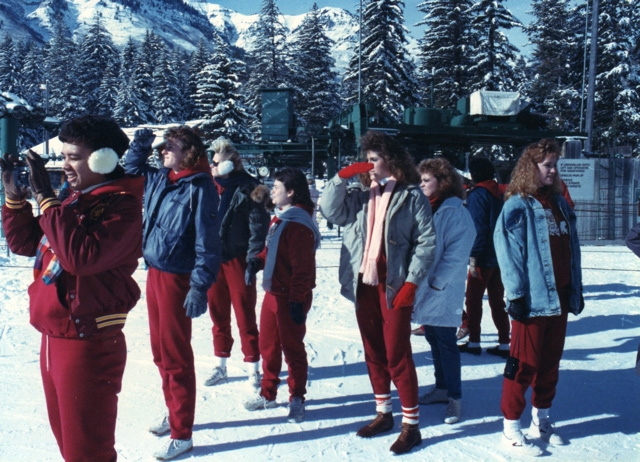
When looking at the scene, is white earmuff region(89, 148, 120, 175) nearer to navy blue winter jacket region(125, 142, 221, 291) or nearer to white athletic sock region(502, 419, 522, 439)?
navy blue winter jacket region(125, 142, 221, 291)

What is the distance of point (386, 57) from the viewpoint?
3528cm

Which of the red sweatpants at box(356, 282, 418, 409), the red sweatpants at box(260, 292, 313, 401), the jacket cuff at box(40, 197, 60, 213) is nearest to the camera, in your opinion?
the jacket cuff at box(40, 197, 60, 213)

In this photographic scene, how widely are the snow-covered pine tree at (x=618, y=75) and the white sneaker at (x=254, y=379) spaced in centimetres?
3048

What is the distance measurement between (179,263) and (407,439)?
5.97 feet

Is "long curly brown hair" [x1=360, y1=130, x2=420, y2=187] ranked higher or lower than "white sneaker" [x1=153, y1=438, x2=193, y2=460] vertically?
higher

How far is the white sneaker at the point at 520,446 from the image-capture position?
3424 mm

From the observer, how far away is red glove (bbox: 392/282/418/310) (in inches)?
131

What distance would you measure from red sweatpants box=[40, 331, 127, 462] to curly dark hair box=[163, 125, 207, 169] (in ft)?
4.63

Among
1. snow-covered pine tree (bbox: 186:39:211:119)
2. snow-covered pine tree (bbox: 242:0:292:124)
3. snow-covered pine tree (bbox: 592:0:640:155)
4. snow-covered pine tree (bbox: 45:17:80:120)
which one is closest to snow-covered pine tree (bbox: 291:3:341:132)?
snow-covered pine tree (bbox: 242:0:292:124)

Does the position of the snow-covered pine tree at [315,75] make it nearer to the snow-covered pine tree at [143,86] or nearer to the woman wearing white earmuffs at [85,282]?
the snow-covered pine tree at [143,86]

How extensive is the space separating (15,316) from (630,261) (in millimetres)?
11530

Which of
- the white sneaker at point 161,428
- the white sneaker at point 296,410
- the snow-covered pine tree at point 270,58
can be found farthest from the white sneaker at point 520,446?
the snow-covered pine tree at point 270,58

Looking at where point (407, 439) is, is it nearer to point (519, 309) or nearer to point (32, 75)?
point (519, 309)

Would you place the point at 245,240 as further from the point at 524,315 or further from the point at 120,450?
the point at 524,315
